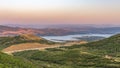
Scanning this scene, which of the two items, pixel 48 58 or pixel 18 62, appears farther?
pixel 48 58

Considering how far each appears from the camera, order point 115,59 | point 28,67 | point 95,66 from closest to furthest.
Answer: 1. point 28,67
2. point 95,66
3. point 115,59

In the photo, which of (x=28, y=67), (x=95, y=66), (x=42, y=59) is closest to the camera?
(x=28, y=67)

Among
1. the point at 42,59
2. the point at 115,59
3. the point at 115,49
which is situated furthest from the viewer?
the point at 115,49

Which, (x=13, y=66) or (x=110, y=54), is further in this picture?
(x=110, y=54)

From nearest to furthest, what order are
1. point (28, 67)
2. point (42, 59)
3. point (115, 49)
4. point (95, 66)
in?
point (28, 67), point (95, 66), point (42, 59), point (115, 49)

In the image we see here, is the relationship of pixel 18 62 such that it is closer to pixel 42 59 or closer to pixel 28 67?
pixel 28 67

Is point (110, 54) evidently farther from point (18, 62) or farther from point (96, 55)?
point (18, 62)

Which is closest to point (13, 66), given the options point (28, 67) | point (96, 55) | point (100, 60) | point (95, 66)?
point (28, 67)

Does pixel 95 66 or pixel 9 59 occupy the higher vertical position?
pixel 9 59

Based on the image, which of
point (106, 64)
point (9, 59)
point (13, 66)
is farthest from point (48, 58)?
point (13, 66)
